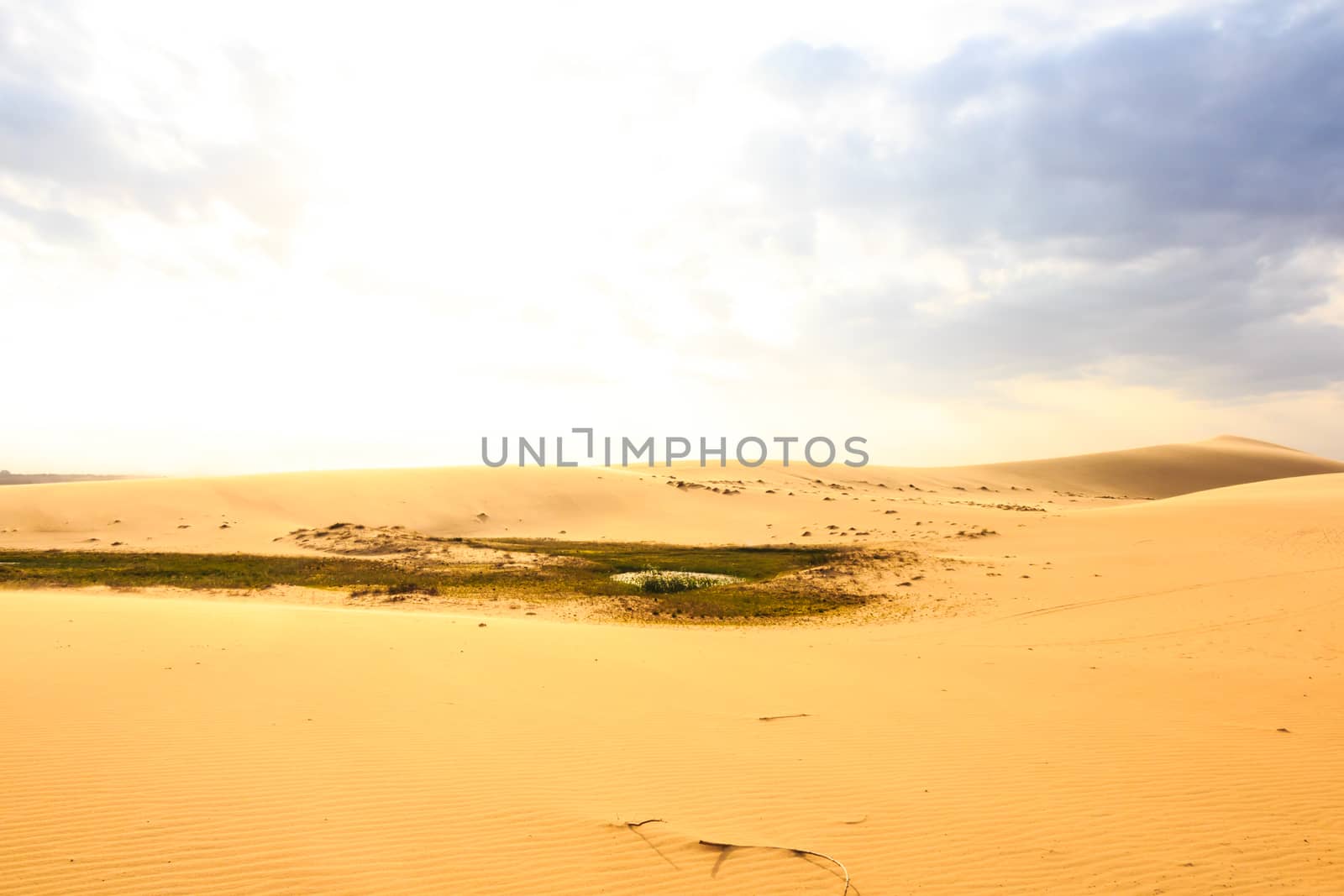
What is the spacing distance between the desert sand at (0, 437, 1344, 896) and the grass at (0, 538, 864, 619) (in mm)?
2334

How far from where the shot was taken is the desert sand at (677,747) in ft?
16.3

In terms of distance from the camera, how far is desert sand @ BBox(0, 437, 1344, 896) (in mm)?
4957

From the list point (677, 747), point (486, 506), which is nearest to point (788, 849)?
point (677, 747)

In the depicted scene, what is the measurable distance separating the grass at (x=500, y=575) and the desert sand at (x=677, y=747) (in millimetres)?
2334

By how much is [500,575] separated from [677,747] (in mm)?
16548

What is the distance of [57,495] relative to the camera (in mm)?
37156

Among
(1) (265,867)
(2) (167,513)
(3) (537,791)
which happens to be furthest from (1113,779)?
(2) (167,513)

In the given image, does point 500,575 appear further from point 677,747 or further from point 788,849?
point 788,849

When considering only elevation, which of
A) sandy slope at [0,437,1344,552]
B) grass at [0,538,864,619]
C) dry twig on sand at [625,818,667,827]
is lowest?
grass at [0,538,864,619]

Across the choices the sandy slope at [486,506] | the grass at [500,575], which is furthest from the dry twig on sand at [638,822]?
the sandy slope at [486,506]

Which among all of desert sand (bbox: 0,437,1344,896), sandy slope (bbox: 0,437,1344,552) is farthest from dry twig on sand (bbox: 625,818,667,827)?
sandy slope (bbox: 0,437,1344,552)

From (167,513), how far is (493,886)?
125 ft

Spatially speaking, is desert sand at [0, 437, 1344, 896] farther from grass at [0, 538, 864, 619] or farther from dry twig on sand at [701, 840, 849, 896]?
grass at [0, 538, 864, 619]

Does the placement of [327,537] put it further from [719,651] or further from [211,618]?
[719,651]
